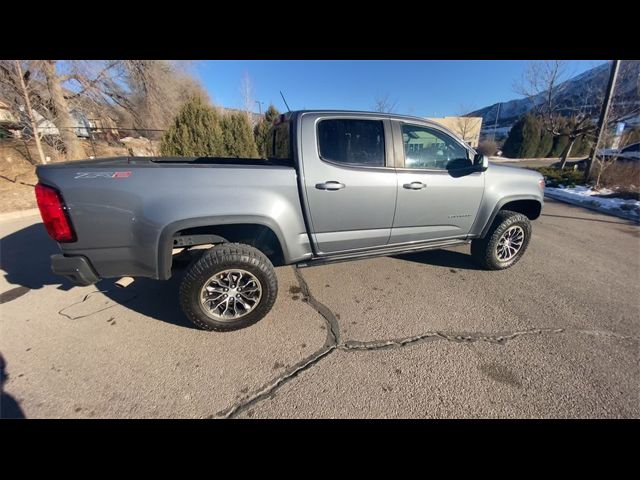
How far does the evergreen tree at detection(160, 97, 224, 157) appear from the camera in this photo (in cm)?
896

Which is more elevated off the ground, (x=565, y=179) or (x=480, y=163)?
(x=480, y=163)

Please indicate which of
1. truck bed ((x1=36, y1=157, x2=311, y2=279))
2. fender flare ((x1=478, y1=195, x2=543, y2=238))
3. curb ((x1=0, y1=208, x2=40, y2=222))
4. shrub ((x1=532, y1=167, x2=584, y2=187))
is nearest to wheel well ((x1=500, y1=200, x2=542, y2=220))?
fender flare ((x1=478, y1=195, x2=543, y2=238))

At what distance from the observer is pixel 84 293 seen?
3.10 meters

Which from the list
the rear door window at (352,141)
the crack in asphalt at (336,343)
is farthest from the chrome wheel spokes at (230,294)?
the rear door window at (352,141)

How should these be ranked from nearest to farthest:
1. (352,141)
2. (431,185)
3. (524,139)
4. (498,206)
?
1. (352,141)
2. (431,185)
3. (498,206)
4. (524,139)

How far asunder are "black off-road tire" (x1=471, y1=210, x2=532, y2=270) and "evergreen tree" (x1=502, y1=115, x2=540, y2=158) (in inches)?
1186

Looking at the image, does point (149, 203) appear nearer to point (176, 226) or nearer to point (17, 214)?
point (176, 226)

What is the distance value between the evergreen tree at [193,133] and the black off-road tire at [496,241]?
9.29 m

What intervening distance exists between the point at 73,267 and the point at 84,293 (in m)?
1.36

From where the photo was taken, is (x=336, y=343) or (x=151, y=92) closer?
(x=336, y=343)

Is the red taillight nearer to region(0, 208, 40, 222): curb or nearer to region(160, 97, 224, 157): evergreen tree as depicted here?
region(0, 208, 40, 222): curb

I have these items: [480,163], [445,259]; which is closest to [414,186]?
[480,163]
